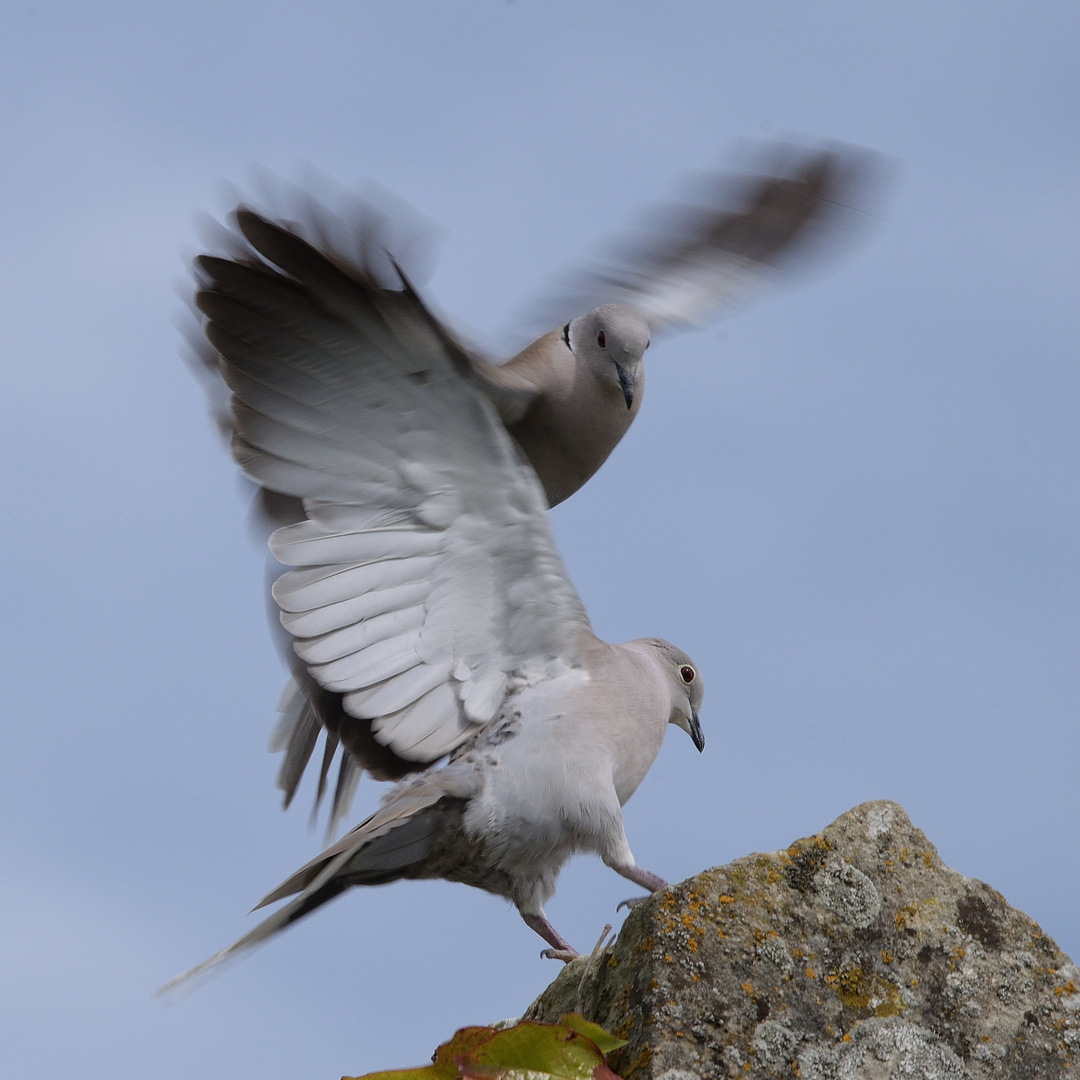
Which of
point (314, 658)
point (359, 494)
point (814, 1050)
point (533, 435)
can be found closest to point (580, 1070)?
point (814, 1050)

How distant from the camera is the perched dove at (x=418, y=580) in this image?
5.02m

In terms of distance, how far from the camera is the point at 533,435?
288 inches

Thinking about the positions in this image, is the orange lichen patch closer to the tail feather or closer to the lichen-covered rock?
the lichen-covered rock

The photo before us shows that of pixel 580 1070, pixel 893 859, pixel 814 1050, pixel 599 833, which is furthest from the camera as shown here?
pixel 599 833

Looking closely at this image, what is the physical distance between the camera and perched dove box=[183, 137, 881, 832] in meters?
5.09

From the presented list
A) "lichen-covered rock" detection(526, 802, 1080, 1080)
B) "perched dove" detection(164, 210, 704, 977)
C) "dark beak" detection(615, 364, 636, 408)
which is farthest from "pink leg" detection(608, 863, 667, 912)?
"dark beak" detection(615, 364, 636, 408)

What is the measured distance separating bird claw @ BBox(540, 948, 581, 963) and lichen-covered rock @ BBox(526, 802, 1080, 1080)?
0.80 meters

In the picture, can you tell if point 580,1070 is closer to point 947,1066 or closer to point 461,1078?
point 461,1078

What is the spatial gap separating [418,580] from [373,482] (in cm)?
39

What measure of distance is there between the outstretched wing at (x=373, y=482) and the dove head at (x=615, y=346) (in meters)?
2.11

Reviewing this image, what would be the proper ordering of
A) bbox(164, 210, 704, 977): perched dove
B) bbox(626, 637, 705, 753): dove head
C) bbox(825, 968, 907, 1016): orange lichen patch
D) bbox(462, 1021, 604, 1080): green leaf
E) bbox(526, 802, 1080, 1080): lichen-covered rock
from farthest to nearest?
bbox(626, 637, 705, 753): dove head → bbox(164, 210, 704, 977): perched dove → bbox(825, 968, 907, 1016): orange lichen patch → bbox(526, 802, 1080, 1080): lichen-covered rock → bbox(462, 1021, 604, 1080): green leaf

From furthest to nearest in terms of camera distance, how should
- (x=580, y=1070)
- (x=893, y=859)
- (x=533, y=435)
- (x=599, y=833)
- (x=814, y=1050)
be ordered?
(x=533, y=435), (x=599, y=833), (x=893, y=859), (x=814, y=1050), (x=580, y=1070)

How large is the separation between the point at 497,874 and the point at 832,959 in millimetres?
1440

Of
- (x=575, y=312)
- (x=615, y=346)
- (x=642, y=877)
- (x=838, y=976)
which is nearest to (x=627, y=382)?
(x=615, y=346)
